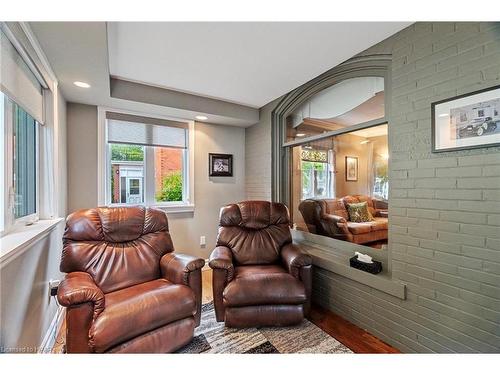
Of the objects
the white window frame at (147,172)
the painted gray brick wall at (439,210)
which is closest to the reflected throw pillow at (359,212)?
the painted gray brick wall at (439,210)

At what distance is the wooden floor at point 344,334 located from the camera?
1.75 m

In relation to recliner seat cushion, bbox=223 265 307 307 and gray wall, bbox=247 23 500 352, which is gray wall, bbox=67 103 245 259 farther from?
gray wall, bbox=247 23 500 352

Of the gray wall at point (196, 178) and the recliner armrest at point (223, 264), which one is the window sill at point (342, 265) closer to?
the recliner armrest at point (223, 264)

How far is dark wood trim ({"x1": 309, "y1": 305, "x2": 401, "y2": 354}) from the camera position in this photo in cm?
175

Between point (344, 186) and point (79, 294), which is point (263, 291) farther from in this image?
point (344, 186)

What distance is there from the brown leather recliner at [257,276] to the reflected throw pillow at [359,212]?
649 millimetres

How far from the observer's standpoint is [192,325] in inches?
66.6

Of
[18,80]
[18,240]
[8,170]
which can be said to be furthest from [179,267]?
[18,80]

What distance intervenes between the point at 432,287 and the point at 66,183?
139 inches

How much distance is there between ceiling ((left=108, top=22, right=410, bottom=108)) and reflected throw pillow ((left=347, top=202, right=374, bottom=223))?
1.38 m

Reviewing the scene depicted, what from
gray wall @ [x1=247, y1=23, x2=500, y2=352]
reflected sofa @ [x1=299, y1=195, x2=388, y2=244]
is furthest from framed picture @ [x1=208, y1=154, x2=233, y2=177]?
gray wall @ [x1=247, y1=23, x2=500, y2=352]

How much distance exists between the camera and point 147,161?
3.10 m
